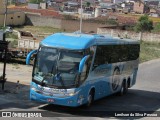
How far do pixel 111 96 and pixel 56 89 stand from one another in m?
6.50

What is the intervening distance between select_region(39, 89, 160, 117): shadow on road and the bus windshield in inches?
49.2

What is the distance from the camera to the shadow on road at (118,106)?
17516 mm

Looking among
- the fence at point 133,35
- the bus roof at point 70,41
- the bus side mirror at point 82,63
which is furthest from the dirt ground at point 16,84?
the fence at point 133,35

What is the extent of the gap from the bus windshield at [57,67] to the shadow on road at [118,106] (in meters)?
1.25

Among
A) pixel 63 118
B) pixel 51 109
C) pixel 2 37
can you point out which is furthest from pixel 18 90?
pixel 63 118

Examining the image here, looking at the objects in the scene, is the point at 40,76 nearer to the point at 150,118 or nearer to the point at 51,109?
the point at 51,109

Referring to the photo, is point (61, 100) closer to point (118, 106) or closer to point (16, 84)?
point (118, 106)

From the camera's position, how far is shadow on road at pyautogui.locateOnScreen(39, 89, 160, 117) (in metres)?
17.5

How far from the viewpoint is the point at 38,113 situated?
16.5 m

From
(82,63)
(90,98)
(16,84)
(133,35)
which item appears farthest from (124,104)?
(133,35)

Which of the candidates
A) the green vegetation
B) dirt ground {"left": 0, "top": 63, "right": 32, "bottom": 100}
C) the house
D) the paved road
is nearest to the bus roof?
the paved road

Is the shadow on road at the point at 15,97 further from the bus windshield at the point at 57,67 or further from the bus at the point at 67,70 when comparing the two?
the bus windshield at the point at 57,67

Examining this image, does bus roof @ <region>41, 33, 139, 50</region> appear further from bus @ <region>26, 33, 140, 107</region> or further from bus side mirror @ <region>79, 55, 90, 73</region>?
bus side mirror @ <region>79, 55, 90, 73</region>

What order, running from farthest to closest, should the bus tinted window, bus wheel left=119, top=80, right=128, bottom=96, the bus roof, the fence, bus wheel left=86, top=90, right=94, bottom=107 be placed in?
the fence < bus wheel left=119, top=80, right=128, bottom=96 < the bus tinted window < bus wheel left=86, top=90, right=94, bottom=107 < the bus roof
